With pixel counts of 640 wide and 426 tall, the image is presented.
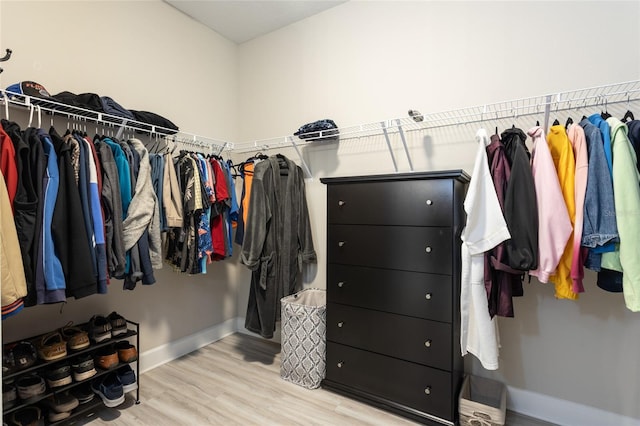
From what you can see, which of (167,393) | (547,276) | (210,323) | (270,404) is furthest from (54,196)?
(547,276)

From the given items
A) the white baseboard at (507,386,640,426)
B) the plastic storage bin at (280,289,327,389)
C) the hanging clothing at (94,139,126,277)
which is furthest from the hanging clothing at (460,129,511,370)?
the hanging clothing at (94,139,126,277)

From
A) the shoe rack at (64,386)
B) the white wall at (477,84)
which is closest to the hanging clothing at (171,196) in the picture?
the shoe rack at (64,386)

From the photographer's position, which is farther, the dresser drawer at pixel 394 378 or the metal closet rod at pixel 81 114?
the dresser drawer at pixel 394 378

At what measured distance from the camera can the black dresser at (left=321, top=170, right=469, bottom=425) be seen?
5.43ft

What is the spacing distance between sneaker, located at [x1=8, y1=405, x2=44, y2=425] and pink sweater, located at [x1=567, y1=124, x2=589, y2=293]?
2594mm

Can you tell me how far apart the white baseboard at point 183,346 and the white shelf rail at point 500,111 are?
5.35 feet

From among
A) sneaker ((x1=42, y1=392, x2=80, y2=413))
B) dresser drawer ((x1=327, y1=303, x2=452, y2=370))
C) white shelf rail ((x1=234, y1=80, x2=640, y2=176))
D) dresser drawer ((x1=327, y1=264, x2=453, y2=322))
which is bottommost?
sneaker ((x1=42, y1=392, x2=80, y2=413))

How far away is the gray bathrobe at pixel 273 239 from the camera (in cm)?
224

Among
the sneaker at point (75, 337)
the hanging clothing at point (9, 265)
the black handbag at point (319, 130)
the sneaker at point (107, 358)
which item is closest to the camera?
the hanging clothing at point (9, 265)

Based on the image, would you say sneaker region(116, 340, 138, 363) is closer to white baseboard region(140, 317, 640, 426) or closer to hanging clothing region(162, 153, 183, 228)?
white baseboard region(140, 317, 640, 426)

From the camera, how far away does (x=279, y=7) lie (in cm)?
251

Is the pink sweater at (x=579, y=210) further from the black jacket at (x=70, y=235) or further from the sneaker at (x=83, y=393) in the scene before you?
the sneaker at (x=83, y=393)

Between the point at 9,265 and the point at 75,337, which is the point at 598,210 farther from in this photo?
the point at 75,337

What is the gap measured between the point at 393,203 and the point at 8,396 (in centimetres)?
207
